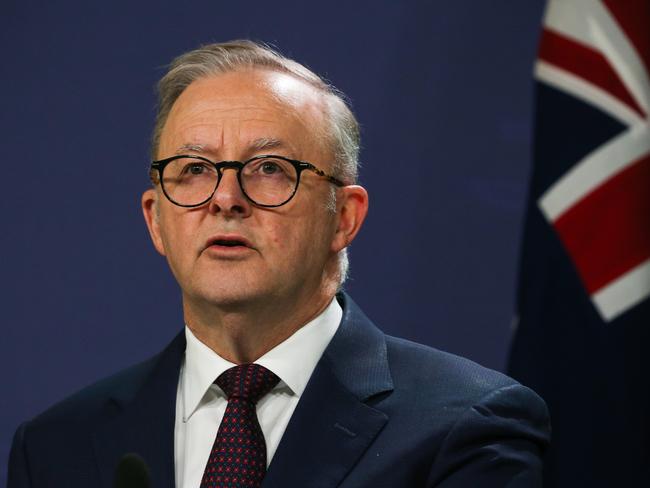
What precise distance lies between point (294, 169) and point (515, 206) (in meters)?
1.34

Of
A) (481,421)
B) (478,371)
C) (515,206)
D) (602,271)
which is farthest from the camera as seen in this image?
(515,206)

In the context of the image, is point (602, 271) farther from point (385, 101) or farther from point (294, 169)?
point (294, 169)

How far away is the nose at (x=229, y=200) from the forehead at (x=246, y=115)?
0.05 meters

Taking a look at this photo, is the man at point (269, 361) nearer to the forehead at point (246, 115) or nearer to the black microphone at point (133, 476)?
the forehead at point (246, 115)

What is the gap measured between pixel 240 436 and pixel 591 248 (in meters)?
1.27

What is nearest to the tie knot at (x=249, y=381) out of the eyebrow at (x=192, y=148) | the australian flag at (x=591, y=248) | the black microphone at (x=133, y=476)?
the eyebrow at (x=192, y=148)

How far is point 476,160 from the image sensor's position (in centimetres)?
319

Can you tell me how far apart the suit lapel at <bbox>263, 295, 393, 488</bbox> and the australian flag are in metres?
0.94

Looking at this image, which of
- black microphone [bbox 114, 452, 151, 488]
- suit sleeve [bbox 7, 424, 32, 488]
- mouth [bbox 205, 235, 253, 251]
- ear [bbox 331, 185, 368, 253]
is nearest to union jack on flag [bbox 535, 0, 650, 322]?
ear [bbox 331, 185, 368, 253]

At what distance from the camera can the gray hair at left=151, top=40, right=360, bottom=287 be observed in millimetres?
2098

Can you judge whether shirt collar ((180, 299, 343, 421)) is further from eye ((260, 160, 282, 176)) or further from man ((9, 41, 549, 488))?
eye ((260, 160, 282, 176))

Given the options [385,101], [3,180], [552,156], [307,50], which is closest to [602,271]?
[552,156]

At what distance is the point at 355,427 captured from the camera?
6.16 feet

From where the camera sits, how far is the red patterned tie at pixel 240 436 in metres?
1.85
